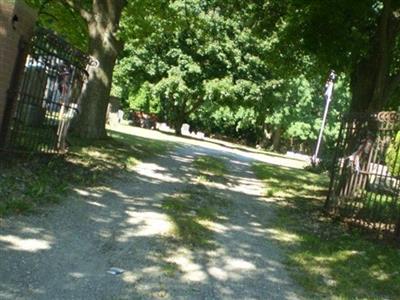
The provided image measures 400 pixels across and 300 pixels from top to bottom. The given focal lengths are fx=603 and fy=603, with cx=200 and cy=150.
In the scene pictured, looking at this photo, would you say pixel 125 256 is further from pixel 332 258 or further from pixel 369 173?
pixel 369 173

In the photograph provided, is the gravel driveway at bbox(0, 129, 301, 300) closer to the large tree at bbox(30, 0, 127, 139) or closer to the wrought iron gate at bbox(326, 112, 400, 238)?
the wrought iron gate at bbox(326, 112, 400, 238)

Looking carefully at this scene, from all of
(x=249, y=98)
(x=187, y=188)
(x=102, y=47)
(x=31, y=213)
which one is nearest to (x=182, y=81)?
(x=249, y=98)

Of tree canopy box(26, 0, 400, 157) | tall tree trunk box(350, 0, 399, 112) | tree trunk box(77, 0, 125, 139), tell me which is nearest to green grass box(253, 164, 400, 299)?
tall tree trunk box(350, 0, 399, 112)

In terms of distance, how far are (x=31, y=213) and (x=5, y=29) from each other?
3.51m

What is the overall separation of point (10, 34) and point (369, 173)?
21.9 feet

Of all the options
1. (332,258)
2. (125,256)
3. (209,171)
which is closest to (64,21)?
(209,171)

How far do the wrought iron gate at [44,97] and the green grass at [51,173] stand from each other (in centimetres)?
38

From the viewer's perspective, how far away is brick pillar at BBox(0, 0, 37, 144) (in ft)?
31.6

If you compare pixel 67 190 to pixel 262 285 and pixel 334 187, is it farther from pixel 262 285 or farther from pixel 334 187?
pixel 334 187

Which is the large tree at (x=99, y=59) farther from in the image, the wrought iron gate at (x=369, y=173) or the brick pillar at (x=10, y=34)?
the wrought iron gate at (x=369, y=173)

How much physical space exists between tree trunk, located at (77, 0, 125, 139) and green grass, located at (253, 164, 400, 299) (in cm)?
664

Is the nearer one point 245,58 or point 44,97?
point 44,97

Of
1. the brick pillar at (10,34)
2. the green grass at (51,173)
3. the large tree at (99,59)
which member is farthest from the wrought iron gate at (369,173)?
the large tree at (99,59)

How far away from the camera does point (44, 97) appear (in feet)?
37.8
